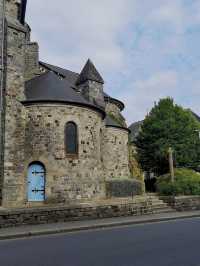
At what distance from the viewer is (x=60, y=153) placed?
1764 centimetres

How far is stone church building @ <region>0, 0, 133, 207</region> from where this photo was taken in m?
16.7

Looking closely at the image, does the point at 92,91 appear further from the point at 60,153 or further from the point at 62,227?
the point at 62,227

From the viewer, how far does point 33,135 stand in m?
17.6

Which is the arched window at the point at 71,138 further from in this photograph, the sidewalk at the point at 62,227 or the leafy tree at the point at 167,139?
the leafy tree at the point at 167,139

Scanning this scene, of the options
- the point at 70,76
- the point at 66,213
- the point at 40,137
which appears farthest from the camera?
the point at 70,76

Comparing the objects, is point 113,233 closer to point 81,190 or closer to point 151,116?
point 81,190

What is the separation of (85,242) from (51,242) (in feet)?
3.27

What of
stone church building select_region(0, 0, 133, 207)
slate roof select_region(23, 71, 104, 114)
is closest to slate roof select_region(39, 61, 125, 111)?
slate roof select_region(23, 71, 104, 114)

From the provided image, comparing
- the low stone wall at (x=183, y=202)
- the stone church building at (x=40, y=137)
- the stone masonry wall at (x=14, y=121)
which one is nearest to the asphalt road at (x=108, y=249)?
the low stone wall at (x=183, y=202)

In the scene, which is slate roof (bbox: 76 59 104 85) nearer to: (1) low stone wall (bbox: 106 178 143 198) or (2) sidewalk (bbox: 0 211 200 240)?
(1) low stone wall (bbox: 106 178 143 198)

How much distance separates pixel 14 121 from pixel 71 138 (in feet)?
11.3

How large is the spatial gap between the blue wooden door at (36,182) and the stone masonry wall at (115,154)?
26.4 ft

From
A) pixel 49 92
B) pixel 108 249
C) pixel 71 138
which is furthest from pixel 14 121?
pixel 108 249

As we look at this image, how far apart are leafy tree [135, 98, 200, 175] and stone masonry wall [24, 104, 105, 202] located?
16922 millimetres
